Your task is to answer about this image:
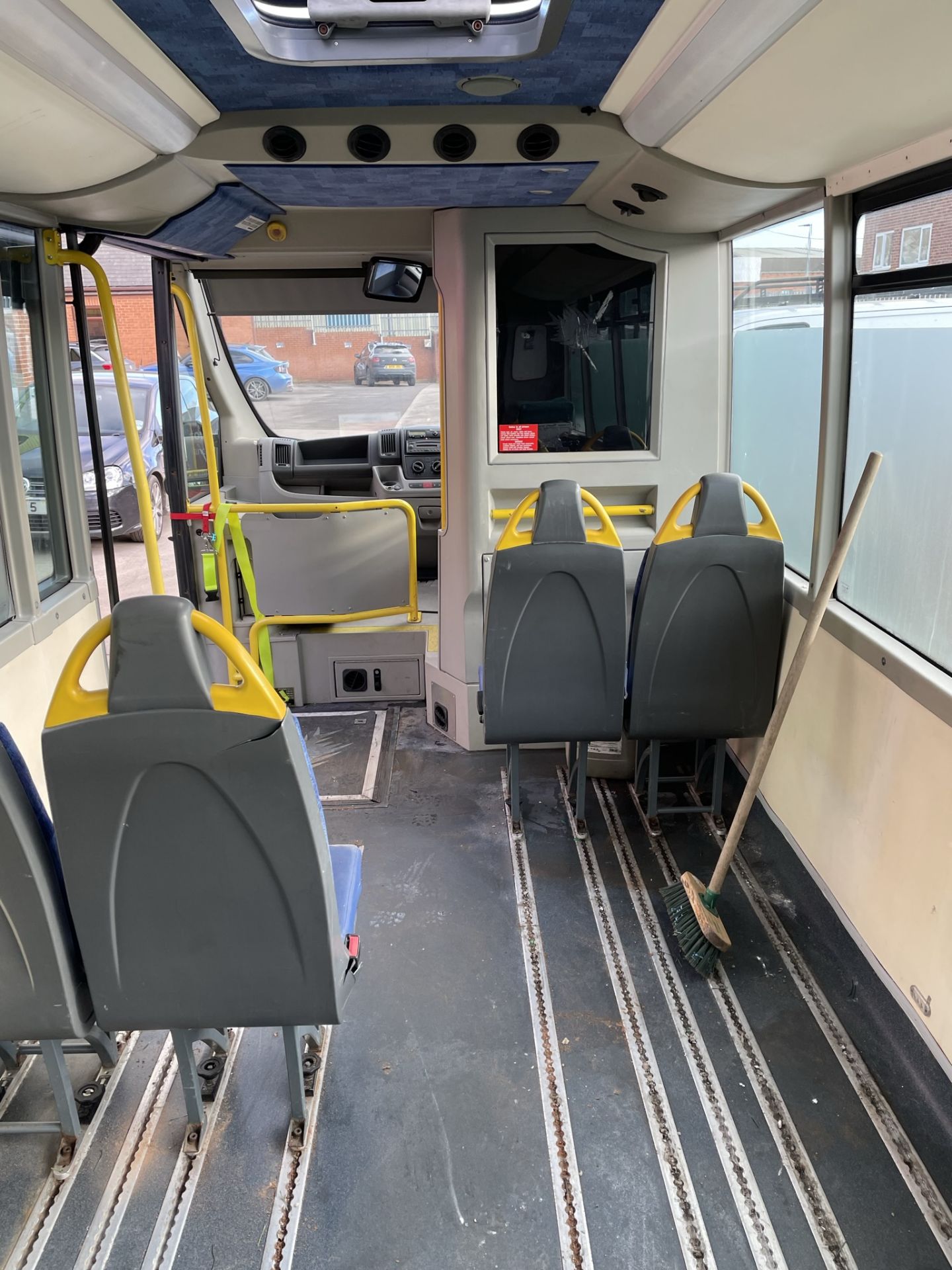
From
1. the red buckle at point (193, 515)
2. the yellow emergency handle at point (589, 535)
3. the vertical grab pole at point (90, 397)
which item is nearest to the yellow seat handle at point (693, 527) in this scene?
the yellow emergency handle at point (589, 535)

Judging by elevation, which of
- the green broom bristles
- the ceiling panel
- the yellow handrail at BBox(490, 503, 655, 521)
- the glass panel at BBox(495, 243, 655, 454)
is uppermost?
the ceiling panel

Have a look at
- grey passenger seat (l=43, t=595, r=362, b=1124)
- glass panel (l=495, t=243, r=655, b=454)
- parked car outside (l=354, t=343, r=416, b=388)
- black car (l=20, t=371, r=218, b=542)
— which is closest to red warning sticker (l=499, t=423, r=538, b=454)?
glass panel (l=495, t=243, r=655, b=454)

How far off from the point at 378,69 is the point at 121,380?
153 cm

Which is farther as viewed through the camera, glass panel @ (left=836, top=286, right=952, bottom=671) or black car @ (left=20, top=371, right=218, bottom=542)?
black car @ (left=20, top=371, right=218, bottom=542)

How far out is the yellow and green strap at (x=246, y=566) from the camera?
473cm

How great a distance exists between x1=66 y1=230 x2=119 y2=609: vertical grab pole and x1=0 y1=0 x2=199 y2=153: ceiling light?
763 millimetres

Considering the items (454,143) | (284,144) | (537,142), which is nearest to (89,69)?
(284,144)

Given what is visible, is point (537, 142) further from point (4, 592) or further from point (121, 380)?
point (4, 592)

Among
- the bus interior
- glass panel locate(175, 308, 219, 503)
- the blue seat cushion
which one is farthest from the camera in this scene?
glass panel locate(175, 308, 219, 503)

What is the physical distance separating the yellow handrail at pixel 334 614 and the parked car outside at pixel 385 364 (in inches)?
87.0

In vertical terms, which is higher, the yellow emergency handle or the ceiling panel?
the ceiling panel

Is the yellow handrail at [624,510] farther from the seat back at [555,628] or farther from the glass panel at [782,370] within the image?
the seat back at [555,628]

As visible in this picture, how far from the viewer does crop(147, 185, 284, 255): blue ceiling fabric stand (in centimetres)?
328

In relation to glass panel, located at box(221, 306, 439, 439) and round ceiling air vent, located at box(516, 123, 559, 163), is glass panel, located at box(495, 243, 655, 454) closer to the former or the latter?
round ceiling air vent, located at box(516, 123, 559, 163)
